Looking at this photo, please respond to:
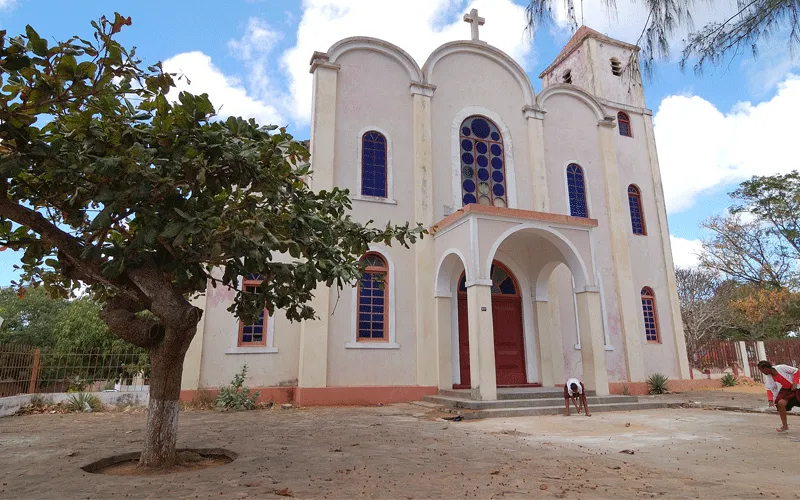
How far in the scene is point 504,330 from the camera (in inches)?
519

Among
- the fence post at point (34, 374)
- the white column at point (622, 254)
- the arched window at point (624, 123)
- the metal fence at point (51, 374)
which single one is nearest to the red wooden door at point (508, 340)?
the white column at point (622, 254)

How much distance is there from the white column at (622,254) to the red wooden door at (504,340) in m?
3.31

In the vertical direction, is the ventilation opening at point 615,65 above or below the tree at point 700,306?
above

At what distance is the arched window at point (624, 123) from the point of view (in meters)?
16.8

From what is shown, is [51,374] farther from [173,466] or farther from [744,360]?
[744,360]

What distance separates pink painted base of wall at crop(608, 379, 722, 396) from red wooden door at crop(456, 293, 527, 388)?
2.41 m

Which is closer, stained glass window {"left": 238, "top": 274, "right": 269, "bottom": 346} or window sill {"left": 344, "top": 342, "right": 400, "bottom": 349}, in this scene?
stained glass window {"left": 238, "top": 274, "right": 269, "bottom": 346}

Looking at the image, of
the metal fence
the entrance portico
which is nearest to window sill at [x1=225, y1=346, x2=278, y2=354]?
the metal fence

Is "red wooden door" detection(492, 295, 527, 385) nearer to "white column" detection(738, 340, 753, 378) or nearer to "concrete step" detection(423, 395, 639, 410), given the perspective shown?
"concrete step" detection(423, 395, 639, 410)

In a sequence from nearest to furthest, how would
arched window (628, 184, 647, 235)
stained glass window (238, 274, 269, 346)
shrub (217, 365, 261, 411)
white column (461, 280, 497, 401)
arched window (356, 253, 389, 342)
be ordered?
white column (461, 280, 497, 401) → shrub (217, 365, 261, 411) → stained glass window (238, 274, 269, 346) → arched window (356, 253, 389, 342) → arched window (628, 184, 647, 235)

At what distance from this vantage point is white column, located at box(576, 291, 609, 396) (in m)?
11.4

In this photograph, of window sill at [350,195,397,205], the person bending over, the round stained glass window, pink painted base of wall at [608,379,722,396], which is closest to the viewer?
the person bending over

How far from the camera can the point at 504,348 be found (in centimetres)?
1307

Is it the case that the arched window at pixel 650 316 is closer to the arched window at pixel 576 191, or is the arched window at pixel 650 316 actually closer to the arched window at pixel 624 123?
the arched window at pixel 576 191
